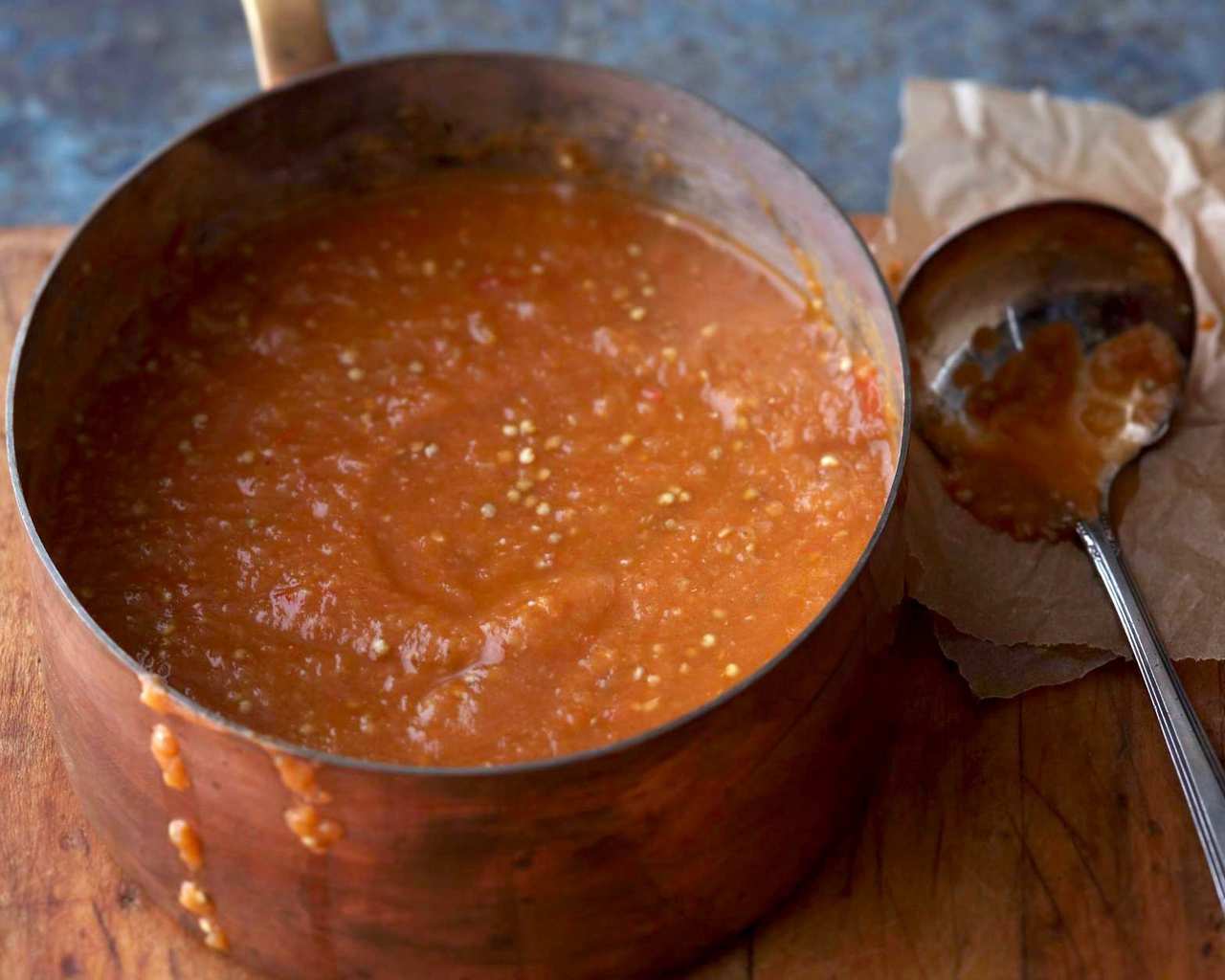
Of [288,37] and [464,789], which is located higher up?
[288,37]

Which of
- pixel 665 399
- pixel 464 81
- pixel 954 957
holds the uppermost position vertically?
pixel 464 81

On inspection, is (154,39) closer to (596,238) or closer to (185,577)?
(596,238)

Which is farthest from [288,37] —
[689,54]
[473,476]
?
[689,54]

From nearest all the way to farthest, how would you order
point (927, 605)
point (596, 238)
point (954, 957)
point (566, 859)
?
point (566, 859) < point (954, 957) < point (927, 605) < point (596, 238)

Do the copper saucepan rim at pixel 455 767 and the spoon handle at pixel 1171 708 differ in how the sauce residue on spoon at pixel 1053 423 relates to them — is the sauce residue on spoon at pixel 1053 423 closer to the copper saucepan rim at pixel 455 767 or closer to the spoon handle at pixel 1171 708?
the spoon handle at pixel 1171 708

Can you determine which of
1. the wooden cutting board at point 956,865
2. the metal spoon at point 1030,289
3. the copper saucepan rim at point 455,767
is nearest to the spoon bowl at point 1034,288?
the metal spoon at point 1030,289

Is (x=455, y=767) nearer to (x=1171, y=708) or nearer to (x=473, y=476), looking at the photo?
(x=473, y=476)

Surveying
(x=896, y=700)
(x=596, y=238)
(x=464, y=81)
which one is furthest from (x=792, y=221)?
(x=896, y=700)
